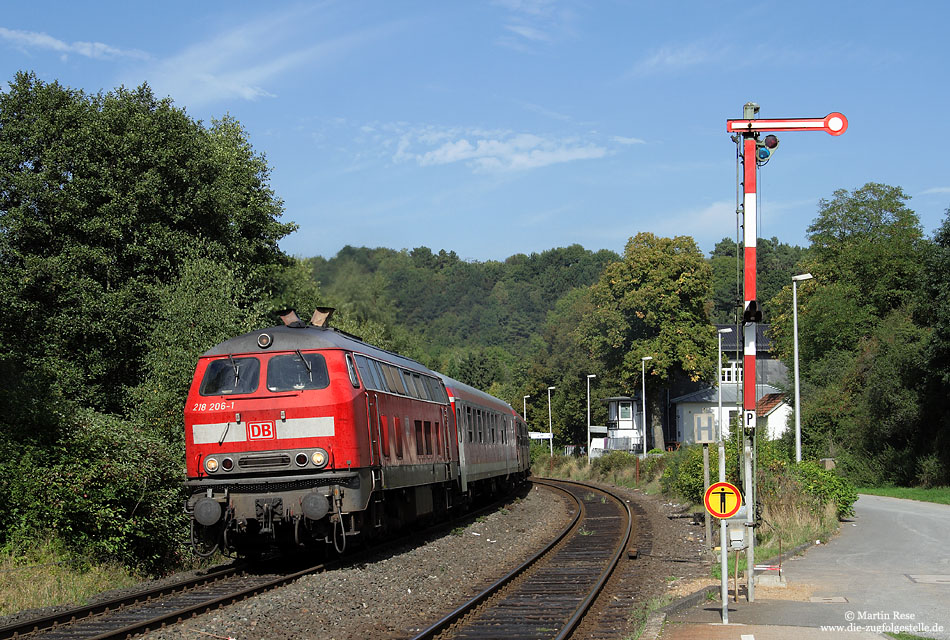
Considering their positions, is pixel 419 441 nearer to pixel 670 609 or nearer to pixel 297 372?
pixel 297 372

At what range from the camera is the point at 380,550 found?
16250 millimetres

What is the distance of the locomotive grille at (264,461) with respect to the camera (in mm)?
13281

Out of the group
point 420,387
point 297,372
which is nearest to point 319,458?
point 297,372

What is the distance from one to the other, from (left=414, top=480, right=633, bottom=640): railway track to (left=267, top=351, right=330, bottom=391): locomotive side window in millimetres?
3970

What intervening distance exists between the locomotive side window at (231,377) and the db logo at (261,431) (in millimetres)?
554

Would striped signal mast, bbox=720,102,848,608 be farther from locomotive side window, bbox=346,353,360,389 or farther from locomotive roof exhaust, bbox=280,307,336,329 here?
locomotive roof exhaust, bbox=280,307,336,329

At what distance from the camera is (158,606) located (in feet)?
35.6

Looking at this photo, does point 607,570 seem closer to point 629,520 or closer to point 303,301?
point 629,520

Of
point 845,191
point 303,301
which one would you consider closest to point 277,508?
point 303,301

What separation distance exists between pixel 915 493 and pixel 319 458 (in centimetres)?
2590

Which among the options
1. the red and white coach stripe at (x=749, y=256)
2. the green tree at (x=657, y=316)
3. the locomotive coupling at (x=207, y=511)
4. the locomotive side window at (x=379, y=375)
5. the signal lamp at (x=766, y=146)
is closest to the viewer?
the red and white coach stripe at (x=749, y=256)

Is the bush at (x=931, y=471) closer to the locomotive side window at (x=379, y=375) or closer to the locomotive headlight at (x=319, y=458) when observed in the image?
the locomotive side window at (x=379, y=375)

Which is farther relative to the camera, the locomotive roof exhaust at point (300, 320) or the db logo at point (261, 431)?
the locomotive roof exhaust at point (300, 320)

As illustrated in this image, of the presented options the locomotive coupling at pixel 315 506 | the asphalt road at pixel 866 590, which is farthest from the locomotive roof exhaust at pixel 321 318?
the asphalt road at pixel 866 590
